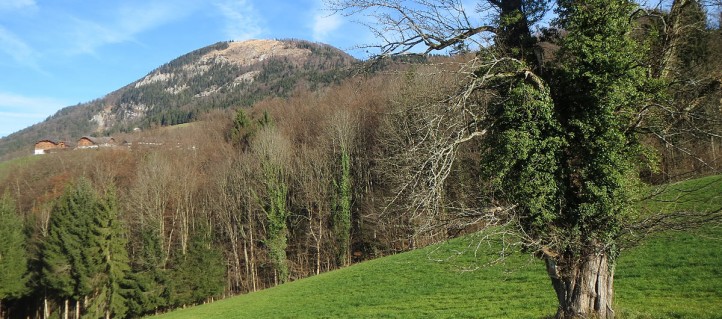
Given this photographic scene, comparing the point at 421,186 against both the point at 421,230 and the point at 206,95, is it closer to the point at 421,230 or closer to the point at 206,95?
the point at 421,230

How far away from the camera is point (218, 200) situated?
4603cm

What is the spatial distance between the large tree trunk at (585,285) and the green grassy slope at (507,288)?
463mm

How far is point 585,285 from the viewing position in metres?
7.02

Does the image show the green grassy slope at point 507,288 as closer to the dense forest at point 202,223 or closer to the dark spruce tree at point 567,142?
the dark spruce tree at point 567,142

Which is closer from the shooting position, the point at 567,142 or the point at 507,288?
the point at 567,142

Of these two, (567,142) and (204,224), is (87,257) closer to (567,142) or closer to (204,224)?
(204,224)

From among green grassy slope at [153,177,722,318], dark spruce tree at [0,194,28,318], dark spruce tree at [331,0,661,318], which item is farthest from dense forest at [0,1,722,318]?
dark spruce tree at [331,0,661,318]

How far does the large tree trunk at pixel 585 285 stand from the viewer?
700 centimetres

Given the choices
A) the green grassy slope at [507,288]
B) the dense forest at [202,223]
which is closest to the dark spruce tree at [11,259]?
the dense forest at [202,223]

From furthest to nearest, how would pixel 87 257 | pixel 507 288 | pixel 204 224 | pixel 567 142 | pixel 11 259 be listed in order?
1. pixel 204 224
2. pixel 11 259
3. pixel 87 257
4. pixel 507 288
5. pixel 567 142

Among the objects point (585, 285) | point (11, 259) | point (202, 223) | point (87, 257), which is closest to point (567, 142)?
point (585, 285)

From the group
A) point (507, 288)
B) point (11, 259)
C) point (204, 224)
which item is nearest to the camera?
point (507, 288)

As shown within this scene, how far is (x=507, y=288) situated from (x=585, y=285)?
26.3ft

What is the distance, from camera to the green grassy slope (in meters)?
9.73
